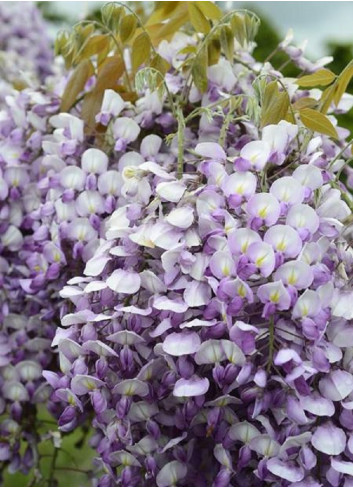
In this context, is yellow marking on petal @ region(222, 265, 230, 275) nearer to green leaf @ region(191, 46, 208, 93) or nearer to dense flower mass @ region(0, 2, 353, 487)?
dense flower mass @ region(0, 2, 353, 487)

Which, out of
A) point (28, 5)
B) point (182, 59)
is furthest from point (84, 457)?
point (28, 5)

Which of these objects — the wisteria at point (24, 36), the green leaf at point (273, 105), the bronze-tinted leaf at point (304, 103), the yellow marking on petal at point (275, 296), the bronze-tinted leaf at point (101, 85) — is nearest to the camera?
the yellow marking on petal at point (275, 296)

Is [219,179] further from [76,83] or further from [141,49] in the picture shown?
[76,83]

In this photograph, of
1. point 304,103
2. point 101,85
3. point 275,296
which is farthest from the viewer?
point 101,85

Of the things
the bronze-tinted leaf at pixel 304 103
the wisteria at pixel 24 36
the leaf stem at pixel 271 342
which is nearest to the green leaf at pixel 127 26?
the bronze-tinted leaf at pixel 304 103

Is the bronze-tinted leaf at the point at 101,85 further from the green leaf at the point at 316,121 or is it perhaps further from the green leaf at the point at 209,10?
the green leaf at the point at 316,121

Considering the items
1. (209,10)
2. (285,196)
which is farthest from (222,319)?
(209,10)
